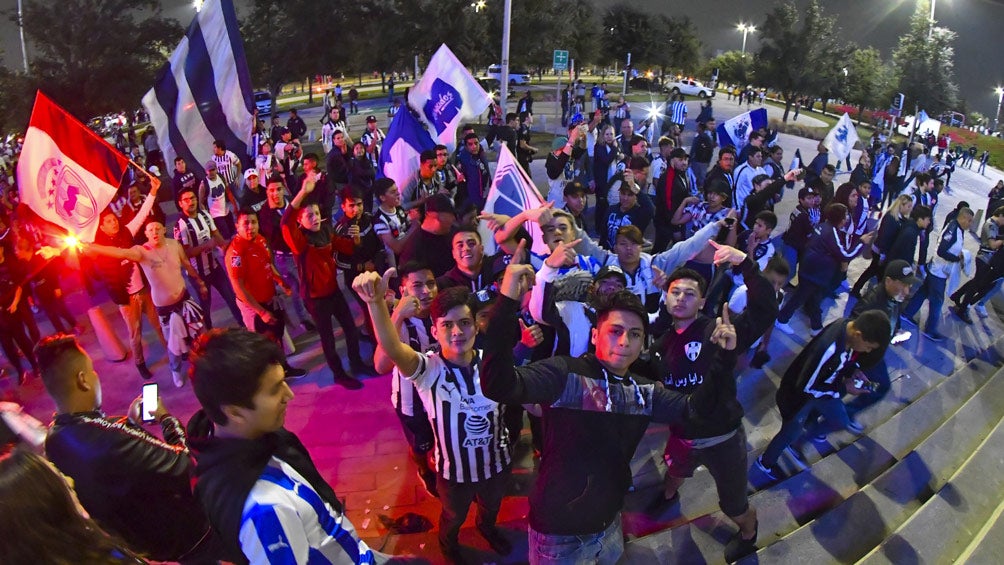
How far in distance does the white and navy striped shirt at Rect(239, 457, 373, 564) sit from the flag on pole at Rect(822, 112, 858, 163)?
38.6 ft

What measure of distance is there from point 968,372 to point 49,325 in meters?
11.4

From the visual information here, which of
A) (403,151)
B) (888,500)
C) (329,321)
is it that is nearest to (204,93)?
(403,151)

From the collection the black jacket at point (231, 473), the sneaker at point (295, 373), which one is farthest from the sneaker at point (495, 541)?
the sneaker at point (295, 373)

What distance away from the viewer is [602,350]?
9.40ft

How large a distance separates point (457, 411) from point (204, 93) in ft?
18.2

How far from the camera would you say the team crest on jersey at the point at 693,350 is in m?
3.83

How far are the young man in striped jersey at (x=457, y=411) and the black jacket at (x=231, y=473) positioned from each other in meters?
0.96

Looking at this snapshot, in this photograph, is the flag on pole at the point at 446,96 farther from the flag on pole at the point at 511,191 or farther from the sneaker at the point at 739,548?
the sneaker at the point at 739,548

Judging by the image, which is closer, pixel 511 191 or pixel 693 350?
pixel 693 350

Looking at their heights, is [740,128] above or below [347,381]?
above

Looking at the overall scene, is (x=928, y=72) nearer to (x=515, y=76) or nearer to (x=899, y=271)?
(x=515, y=76)

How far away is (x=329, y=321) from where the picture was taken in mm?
5801

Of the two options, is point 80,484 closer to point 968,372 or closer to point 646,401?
point 646,401

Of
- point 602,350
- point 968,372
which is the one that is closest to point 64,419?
point 602,350
